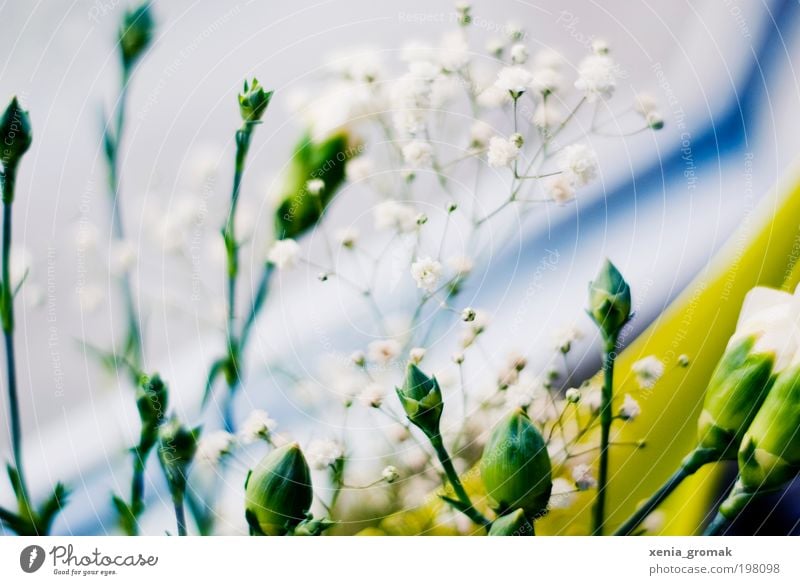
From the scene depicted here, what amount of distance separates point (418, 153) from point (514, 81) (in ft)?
0.23

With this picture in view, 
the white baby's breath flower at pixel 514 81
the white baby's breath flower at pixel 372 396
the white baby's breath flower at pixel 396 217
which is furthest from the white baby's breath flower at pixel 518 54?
the white baby's breath flower at pixel 372 396

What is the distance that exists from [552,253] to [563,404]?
90mm

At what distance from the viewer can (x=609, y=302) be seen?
427 millimetres

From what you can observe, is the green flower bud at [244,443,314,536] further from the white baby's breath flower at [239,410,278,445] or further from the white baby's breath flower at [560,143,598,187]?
the white baby's breath flower at [560,143,598,187]

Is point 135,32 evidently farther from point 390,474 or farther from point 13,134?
point 390,474

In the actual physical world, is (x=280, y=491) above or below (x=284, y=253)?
below

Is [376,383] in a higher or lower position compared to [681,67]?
lower

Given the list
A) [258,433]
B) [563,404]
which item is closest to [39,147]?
[258,433]

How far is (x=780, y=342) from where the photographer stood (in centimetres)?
41

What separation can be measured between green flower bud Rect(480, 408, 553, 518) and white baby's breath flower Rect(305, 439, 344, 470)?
86 millimetres

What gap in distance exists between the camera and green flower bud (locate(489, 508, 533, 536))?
0.41 m

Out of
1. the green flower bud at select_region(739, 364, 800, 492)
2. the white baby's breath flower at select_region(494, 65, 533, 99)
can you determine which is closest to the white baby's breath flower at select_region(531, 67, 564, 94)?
the white baby's breath flower at select_region(494, 65, 533, 99)

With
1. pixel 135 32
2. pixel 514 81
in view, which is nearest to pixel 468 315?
pixel 514 81
